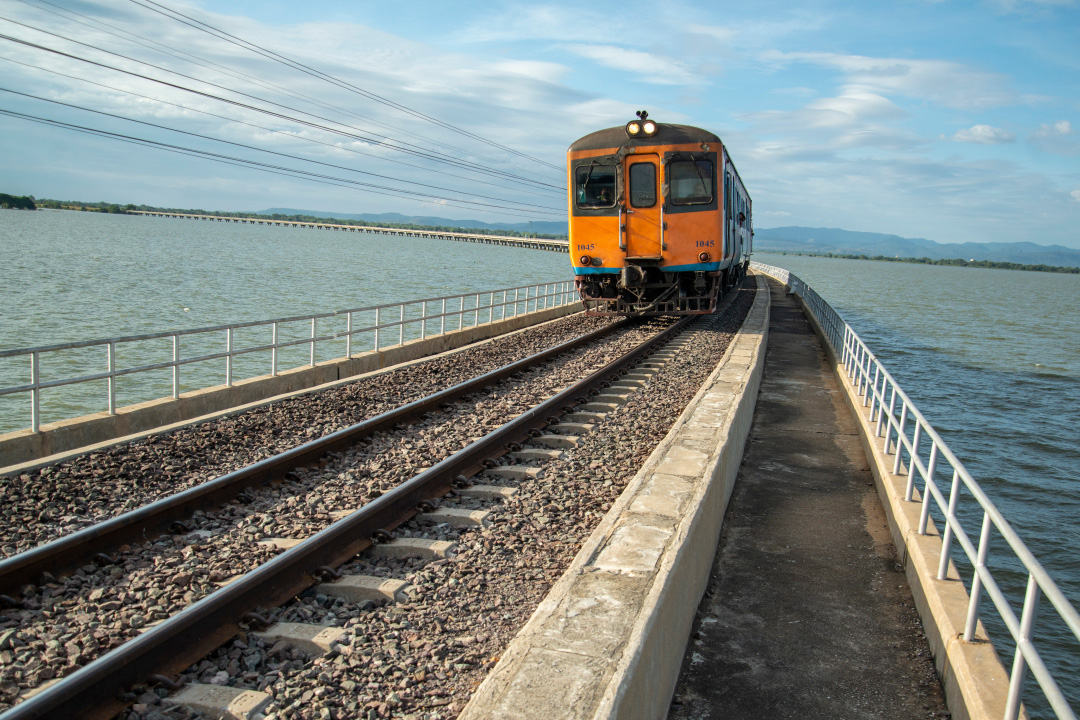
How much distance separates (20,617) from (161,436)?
413cm

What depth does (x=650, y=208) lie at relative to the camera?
17562 millimetres

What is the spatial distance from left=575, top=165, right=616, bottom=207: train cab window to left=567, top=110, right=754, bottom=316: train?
0.02m

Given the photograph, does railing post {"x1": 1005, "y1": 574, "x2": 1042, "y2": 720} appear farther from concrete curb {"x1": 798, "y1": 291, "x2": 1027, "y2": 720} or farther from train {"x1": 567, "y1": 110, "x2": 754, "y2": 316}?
train {"x1": 567, "y1": 110, "x2": 754, "y2": 316}

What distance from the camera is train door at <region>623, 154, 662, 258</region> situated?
17391mm

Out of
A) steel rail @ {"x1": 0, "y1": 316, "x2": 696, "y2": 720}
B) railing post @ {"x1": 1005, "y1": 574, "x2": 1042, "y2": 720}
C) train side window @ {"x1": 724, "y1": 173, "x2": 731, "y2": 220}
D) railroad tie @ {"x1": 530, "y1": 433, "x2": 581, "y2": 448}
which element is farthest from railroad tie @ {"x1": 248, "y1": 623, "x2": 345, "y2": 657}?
train side window @ {"x1": 724, "y1": 173, "x2": 731, "y2": 220}

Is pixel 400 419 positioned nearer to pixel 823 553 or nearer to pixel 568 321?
pixel 823 553

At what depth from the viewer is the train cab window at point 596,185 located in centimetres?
1770

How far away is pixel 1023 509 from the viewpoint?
1248 cm

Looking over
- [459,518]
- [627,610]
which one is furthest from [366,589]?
[627,610]

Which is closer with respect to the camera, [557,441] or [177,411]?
[557,441]

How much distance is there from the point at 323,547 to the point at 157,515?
1448mm

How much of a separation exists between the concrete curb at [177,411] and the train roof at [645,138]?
586cm

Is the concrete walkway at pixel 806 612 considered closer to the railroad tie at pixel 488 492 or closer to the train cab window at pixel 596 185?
the railroad tie at pixel 488 492

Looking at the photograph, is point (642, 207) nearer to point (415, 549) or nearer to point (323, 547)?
point (415, 549)
